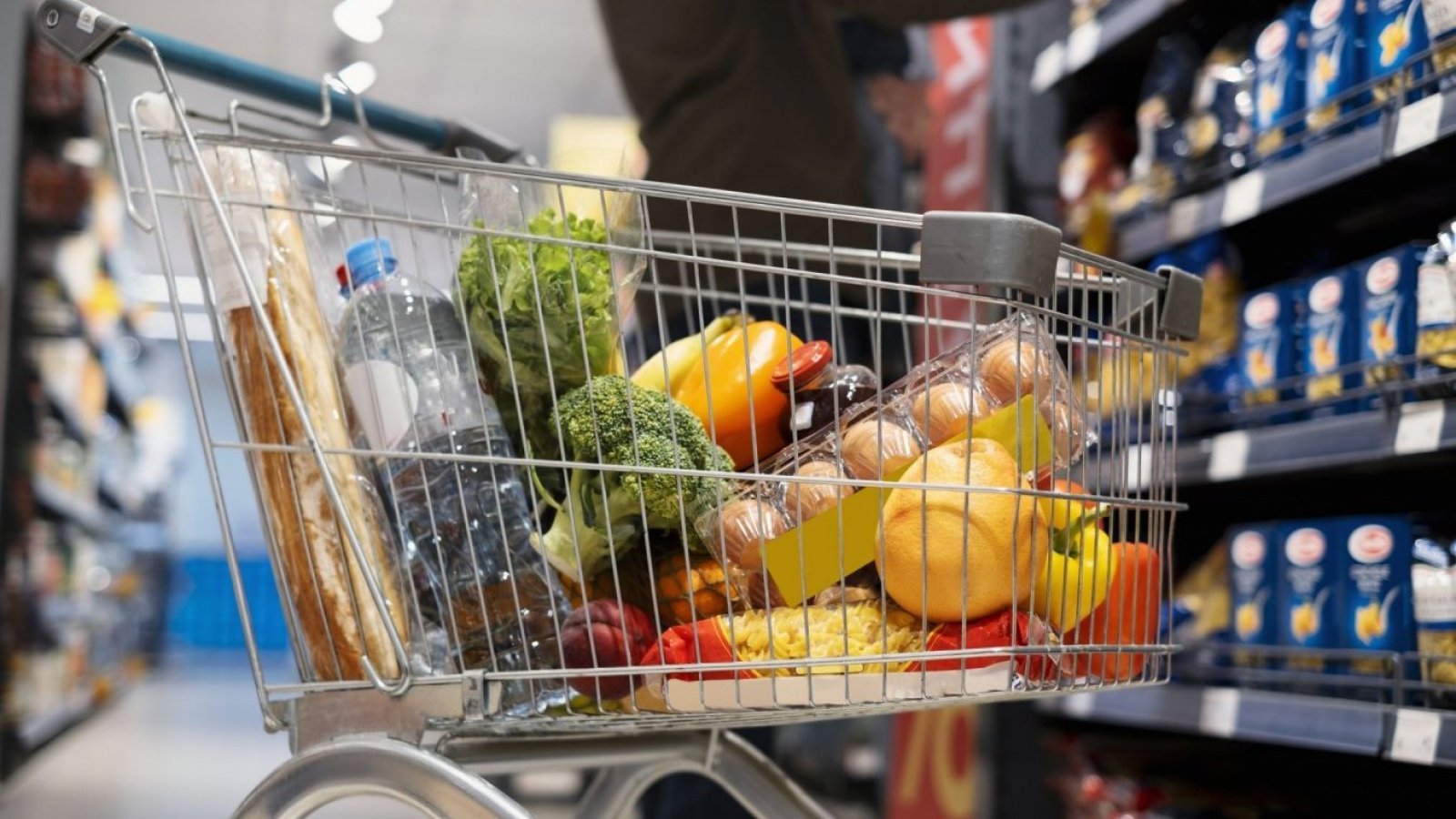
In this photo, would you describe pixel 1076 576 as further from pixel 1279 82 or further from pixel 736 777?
pixel 1279 82

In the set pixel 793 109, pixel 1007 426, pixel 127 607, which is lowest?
pixel 127 607

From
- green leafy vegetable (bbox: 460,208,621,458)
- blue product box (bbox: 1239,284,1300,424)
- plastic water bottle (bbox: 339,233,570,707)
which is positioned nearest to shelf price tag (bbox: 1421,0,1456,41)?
blue product box (bbox: 1239,284,1300,424)

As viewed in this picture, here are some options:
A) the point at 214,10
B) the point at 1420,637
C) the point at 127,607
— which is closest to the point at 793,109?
the point at 1420,637

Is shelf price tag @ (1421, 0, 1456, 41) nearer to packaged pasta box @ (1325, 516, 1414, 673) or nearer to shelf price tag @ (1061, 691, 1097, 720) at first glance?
packaged pasta box @ (1325, 516, 1414, 673)

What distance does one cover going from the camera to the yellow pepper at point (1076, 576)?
0.94m

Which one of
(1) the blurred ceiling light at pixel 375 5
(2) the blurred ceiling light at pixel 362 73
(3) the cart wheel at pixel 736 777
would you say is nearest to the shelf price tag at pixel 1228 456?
(3) the cart wheel at pixel 736 777

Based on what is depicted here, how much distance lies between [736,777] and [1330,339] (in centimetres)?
112

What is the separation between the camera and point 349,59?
6355 mm

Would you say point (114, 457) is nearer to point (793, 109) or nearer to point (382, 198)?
point (382, 198)

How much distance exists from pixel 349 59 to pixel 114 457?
94.5 inches

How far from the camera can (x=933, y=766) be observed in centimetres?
287

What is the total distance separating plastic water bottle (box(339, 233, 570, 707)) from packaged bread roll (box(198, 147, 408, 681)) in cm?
3

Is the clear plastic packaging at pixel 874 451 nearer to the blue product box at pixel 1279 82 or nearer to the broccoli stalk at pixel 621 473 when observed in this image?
the broccoli stalk at pixel 621 473

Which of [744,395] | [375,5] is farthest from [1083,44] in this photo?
[375,5]
